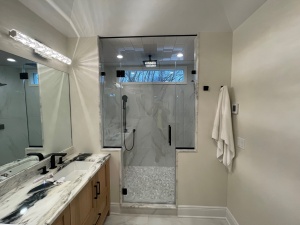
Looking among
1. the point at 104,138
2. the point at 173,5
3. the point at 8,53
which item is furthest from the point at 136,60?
the point at 8,53

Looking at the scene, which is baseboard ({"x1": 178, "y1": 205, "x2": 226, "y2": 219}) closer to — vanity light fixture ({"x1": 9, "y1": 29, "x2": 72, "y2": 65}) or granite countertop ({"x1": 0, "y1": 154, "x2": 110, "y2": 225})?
granite countertop ({"x1": 0, "y1": 154, "x2": 110, "y2": 225})

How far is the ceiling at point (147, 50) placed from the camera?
235cm

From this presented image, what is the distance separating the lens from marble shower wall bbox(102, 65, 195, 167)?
2.54 metres

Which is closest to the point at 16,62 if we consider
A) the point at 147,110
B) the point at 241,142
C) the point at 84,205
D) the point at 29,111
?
the point at 29,111

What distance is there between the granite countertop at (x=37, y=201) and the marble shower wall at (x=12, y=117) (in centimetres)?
32

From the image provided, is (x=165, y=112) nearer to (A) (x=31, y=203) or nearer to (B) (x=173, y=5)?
(B) (x=173, y=5)

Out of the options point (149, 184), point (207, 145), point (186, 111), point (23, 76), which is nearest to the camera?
point (23, 76)

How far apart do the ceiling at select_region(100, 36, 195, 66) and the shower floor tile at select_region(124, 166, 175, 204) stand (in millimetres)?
1963

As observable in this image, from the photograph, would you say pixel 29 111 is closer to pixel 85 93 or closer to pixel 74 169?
pixel 85 93

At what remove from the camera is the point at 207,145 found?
2.20 m

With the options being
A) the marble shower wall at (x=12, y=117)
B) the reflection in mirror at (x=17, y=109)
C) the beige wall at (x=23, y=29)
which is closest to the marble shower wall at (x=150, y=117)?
the beige wall at (x=23, y=29)

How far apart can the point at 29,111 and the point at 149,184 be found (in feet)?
7.33

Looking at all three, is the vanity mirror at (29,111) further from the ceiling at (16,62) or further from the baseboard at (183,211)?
the baseboard at (183,211)

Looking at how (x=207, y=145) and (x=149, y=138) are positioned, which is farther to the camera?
(x=149, y=138)
